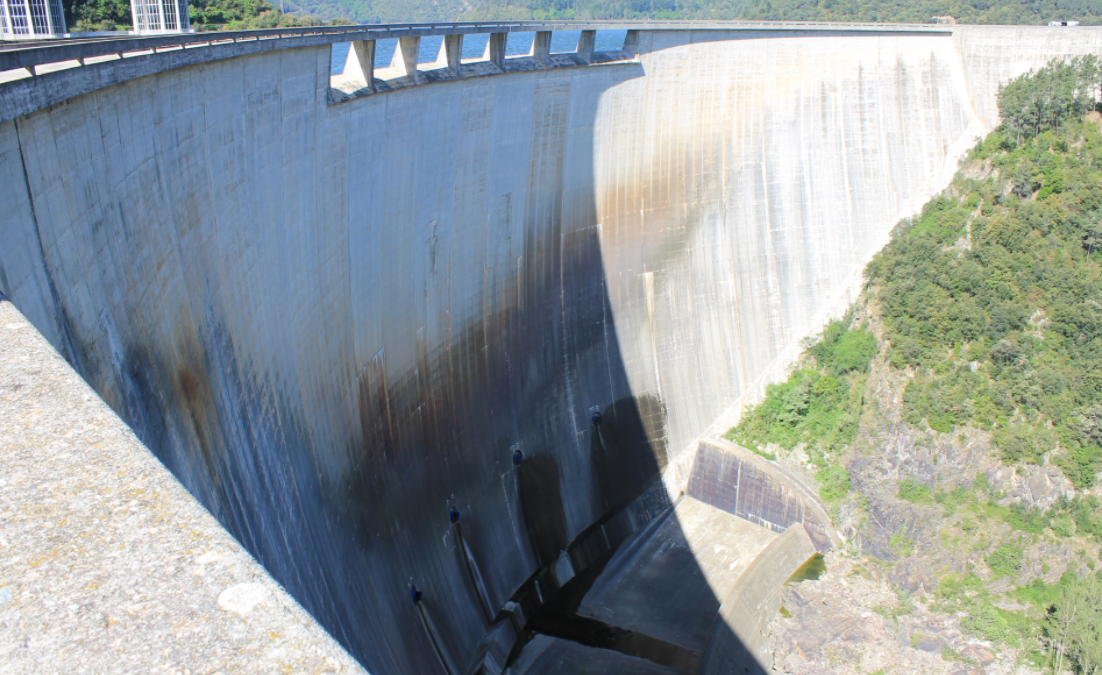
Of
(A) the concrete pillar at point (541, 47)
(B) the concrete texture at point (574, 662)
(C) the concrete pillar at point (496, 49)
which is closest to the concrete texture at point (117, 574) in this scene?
(B) the concrete texture at point (574, 662)

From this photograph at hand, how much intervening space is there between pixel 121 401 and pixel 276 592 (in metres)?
4.32

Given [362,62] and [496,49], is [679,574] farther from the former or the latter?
[362,62]

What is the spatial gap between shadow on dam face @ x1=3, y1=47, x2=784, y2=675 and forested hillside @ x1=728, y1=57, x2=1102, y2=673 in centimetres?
414

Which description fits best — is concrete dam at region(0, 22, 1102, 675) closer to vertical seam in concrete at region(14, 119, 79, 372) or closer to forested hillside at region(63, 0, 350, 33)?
vertical seam in concrete at region(14, 119, 79, 372)

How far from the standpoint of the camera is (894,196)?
918 inches

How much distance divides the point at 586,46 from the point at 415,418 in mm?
9161

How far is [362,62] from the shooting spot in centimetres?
1331

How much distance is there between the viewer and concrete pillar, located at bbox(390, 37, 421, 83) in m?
14.4

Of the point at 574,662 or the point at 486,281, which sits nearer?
the point at 574,662

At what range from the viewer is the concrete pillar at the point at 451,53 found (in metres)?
14.9

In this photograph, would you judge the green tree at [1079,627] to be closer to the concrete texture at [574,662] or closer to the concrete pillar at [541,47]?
the concrete texture at [574,662]

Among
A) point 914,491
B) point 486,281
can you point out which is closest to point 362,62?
point 486,281

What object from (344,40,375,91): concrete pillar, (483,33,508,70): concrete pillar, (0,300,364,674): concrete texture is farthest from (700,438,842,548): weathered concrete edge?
(0,300,364,674): concrete texture

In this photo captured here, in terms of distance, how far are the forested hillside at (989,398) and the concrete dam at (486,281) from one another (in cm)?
101
